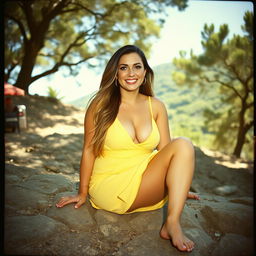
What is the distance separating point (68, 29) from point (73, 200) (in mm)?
8848

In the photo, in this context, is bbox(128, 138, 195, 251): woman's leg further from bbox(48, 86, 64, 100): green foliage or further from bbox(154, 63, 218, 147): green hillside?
bbox(154, 63, 218, 147): green hillside

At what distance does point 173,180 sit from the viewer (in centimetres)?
158

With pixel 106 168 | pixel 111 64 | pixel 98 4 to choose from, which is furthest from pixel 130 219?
pixel 98 4

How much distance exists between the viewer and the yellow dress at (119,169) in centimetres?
174

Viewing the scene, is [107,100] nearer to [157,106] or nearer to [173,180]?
[157,106]

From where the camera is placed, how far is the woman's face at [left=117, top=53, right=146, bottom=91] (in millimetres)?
2029

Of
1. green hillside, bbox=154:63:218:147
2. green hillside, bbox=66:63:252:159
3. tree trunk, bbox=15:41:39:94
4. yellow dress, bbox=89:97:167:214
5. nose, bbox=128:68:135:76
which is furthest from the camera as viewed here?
green hillside, bbox=154:63:218:147

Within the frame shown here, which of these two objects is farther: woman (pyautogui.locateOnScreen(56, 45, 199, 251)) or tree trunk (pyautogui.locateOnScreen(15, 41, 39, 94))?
tree trunk (pyautogui.locateOnScreen(15, 41, 39, 94))

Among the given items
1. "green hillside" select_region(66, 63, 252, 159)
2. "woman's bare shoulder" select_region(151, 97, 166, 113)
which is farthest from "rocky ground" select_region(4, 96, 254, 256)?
"green hillside" select_region(66, 63, 252, 159)

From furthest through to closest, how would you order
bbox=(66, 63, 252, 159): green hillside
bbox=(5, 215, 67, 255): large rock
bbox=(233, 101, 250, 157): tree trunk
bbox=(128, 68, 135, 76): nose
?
bbox=(66, 63, 252, 159): green hillside
bbox=(233, 101, 250, 157): tree trunk
bbox=(128, 68, 135, 76): nose
bbox=(5, 215, 67, 255): large rock

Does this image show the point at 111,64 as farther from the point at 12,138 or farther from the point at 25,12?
the point at 25,12

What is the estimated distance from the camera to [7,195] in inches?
77.2

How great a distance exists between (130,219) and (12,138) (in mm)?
4352

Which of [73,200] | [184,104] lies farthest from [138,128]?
[184,104]
